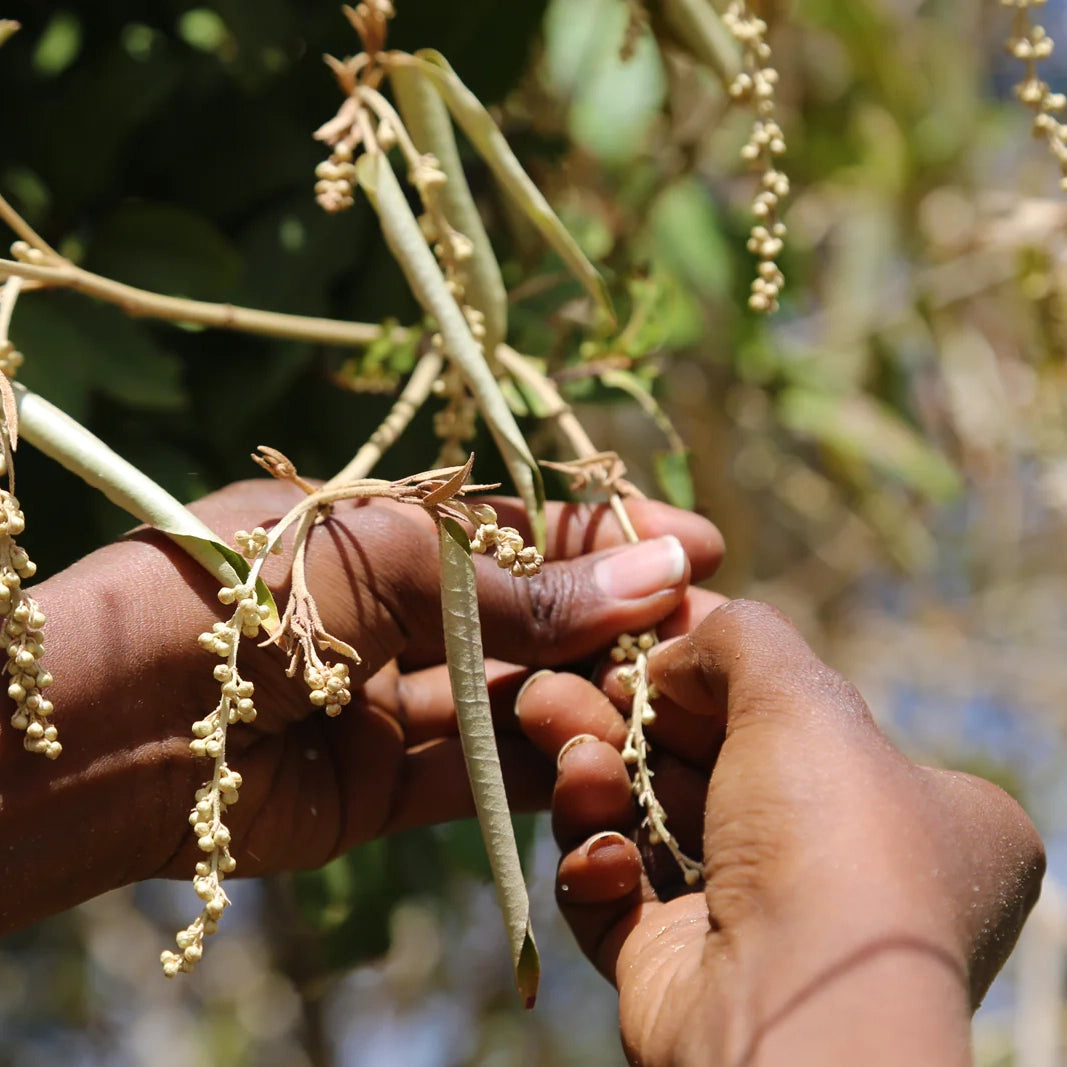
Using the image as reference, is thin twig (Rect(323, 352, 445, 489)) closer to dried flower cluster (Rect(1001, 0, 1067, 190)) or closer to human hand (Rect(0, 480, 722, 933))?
human hand (Rect(0, 480, 722, 933))

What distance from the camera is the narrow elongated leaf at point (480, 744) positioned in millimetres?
591

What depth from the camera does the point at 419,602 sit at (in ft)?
2.34

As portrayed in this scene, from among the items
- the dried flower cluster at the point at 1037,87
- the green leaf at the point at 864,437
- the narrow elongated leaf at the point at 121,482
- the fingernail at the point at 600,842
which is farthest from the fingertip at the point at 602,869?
the green leaf at the point at 864,437

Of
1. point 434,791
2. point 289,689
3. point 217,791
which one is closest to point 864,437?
point 434,791

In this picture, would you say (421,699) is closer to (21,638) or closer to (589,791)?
(589,791)

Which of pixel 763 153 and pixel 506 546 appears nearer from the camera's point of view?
pixel 506 546

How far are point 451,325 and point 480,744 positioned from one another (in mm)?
239

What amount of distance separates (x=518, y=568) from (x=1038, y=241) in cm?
90

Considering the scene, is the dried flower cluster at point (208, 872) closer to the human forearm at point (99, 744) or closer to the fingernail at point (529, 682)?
the human forearm at point (99, 744)

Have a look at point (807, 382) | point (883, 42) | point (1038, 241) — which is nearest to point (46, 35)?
point (807, 382)

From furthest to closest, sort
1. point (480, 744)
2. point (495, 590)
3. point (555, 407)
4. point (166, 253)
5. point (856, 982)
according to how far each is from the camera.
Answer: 1. point (166, 253)
2. point (555, 407)
3. point (495, 590)
4. point (480, 744)
5. point (856, 982)

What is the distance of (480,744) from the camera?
60cm

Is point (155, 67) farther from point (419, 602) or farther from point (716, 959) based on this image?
point (716, 959)

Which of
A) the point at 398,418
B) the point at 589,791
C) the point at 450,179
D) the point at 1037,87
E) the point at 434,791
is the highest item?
the point at 1037,87
